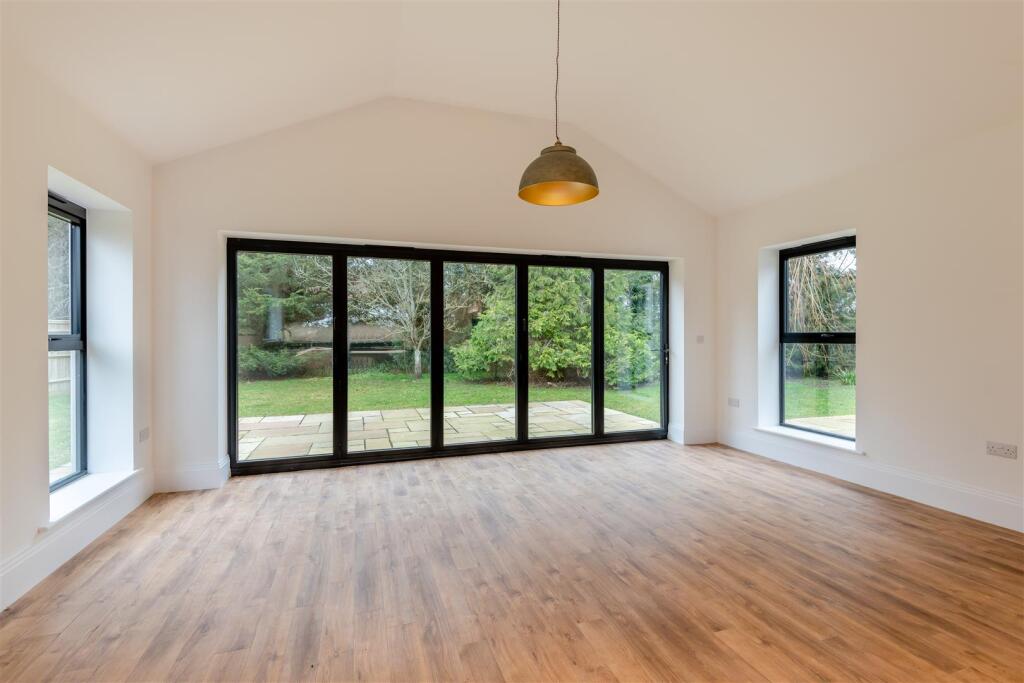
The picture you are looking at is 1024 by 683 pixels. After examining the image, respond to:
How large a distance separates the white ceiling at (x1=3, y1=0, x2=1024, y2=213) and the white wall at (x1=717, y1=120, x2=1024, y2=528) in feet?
1.08

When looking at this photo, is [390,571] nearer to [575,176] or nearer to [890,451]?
[575,176]

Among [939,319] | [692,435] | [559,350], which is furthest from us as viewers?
[692,435]

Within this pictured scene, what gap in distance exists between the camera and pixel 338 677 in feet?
6.15

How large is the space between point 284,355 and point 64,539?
2151 millimetres

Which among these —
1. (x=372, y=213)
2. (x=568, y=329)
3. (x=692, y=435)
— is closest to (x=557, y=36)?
(x=372, y=213)

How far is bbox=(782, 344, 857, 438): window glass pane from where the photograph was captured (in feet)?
15.0

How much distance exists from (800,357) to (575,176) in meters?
3.86

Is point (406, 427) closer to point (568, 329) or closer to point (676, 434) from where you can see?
point (568, 329)

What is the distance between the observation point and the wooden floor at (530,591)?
196cm

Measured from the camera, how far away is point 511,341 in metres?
5.52

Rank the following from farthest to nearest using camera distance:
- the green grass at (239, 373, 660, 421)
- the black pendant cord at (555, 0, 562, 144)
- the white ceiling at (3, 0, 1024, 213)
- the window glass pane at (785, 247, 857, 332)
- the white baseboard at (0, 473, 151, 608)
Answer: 1. the green grass at (239, 373, 660, 421)
2. the window glass pane at (785, 247, 857, 332)
3. the black pendant cord at (555, 0, 562, 144)
4. the white ceiling at (3, 0, 1024, 213)
5. the white baseboard at (0, 473, 151, 608)

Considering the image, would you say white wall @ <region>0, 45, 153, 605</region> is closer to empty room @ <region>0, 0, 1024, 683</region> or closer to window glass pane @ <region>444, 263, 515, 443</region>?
A: empty room @ <region>0, 0, 1024, 683</region>

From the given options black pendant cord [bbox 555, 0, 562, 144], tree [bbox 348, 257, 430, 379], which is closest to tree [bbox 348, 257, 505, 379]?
tree [bbox 348, 257, 430, 379]

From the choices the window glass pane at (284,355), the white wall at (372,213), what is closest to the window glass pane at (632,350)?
the white wall at (372,213)
